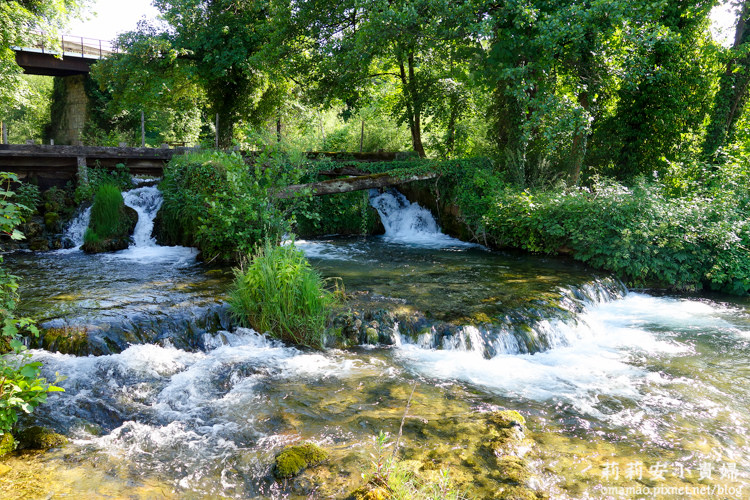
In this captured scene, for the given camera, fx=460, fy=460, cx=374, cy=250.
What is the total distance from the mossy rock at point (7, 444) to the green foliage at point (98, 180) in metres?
11.0

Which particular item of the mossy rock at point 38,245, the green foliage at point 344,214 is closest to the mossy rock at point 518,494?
the green foliage at point 344,214

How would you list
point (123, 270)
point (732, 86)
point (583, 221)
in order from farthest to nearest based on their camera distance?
point (732, 86)
point (583, 221)
point (123, 270)

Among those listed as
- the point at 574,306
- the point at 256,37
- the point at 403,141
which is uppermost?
the point at 256,37

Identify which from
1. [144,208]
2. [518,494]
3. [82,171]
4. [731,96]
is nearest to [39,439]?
[518,494]

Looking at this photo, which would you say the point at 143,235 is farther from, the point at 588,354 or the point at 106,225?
the point at 588,354

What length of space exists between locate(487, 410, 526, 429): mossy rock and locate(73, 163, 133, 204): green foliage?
12635 millimetres

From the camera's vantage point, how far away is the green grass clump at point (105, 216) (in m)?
11.5

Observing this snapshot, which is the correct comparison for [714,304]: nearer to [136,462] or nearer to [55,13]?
[136,462]

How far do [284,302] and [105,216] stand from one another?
26.0 feet

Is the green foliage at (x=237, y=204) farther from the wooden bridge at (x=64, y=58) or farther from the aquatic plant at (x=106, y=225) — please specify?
the wooden bridge at (x=64, y=58)

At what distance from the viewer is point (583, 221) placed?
32.9 feet

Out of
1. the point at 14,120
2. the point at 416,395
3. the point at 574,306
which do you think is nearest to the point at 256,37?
the point at 574,306

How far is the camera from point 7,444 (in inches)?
139

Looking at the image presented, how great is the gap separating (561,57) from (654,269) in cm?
567
